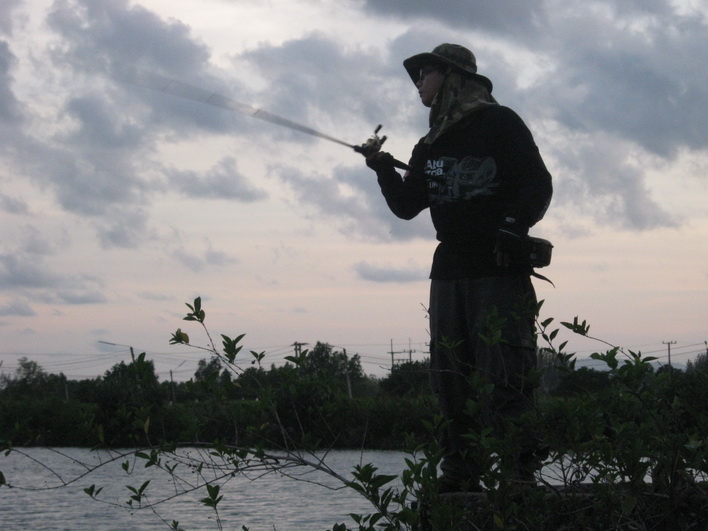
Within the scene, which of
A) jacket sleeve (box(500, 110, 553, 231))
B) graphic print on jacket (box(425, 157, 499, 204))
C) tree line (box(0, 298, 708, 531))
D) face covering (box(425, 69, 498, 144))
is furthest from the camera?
face covering (box(425, 69, 498, 144))

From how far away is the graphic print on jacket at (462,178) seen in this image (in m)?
4.25

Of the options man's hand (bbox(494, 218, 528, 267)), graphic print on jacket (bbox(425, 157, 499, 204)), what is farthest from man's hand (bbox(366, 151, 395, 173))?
man's hand (bbox(494, 218, 528, 267))

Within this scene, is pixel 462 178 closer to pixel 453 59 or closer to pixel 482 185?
pixel 482 185

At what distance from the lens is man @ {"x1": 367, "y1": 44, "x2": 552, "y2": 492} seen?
4.03 m

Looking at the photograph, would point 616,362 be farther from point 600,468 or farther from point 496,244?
point 496,244

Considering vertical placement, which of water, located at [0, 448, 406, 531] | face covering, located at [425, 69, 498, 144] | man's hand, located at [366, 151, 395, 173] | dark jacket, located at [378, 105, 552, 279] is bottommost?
water, located at [0, 448, 406, 531]

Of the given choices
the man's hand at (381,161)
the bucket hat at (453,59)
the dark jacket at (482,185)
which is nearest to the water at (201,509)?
the man's hand at (381,161)

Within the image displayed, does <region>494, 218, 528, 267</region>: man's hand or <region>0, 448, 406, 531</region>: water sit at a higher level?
<region>494, 218, 528, 267</region>: man's hand

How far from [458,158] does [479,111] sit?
25cm

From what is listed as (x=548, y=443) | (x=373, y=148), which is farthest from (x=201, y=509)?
(x=548, y=443)

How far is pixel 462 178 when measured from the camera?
429cm

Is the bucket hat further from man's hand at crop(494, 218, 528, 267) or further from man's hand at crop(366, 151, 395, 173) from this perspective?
man's hand at crop(494, 218, 528, 267)

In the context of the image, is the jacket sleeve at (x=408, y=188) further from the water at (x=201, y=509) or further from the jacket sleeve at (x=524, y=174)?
the water at (x=201, y=509)

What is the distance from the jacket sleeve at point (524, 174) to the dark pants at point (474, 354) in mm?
308
